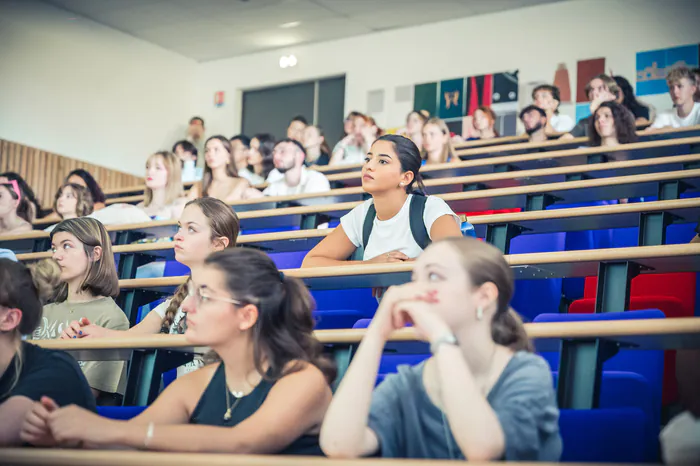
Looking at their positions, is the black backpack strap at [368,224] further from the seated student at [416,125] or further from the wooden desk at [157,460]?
the seated student at [416,125]

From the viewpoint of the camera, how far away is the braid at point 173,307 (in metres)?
2.13

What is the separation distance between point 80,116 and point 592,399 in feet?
20.7

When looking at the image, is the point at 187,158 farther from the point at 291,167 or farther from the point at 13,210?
the point at 13,210

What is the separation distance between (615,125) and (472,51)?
9.42 ft

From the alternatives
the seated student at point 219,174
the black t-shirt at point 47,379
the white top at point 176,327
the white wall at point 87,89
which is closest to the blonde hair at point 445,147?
the seated student at point 219,174

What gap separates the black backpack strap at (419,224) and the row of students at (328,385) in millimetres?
923

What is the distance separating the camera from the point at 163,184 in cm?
399

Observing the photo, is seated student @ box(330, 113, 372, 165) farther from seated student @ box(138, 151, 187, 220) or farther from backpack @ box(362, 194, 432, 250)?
backpack @ box(362, 194, 432, 250)

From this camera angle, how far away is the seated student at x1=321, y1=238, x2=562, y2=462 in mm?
1099

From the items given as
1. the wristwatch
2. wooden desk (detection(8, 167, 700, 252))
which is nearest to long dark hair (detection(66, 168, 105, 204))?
wooden desk (detection(8, 167, 700, 252))

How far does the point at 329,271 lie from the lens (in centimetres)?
199

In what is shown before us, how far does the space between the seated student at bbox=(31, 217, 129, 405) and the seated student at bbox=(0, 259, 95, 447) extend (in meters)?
0.58

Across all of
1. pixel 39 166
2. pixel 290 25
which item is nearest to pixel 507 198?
pixel 290 25

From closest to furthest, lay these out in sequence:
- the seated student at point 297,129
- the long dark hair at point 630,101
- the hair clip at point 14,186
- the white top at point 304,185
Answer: the hair clip at point 14,186 < the white top at point 304,185 < the long dark hair at point 630,101 < the seated student at point 297,129
